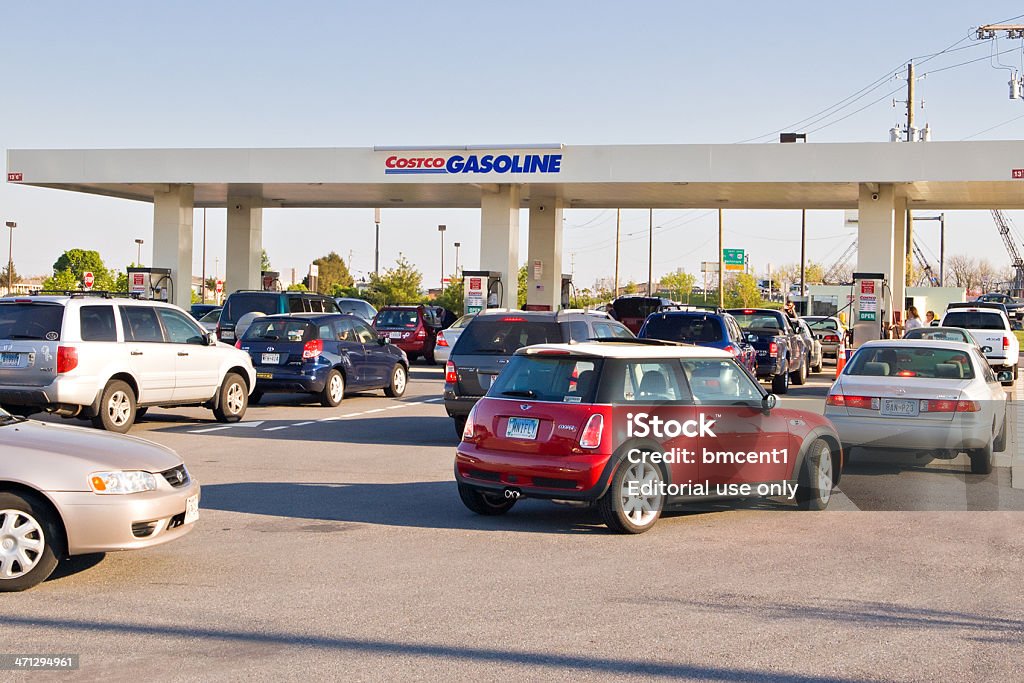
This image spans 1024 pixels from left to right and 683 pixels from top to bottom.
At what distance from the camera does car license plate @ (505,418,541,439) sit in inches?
383

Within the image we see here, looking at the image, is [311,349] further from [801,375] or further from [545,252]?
[545,252]

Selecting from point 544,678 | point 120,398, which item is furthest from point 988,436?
point 120,398

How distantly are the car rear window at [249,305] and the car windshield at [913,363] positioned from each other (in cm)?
1609

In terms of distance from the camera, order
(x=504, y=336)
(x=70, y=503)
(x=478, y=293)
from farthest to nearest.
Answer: (x=478, y=293) → (x=504, y=336) → (x=70, y=503)

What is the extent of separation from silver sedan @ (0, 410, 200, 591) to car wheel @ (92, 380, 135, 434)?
7.98m

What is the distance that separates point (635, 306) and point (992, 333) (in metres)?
13.3

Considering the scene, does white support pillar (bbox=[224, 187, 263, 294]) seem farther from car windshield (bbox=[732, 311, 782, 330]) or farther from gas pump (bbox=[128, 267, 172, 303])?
car windshield (bbox=[732, 311, 782, 330])

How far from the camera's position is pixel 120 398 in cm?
1631

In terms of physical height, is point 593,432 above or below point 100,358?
below

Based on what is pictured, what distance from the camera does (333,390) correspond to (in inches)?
846

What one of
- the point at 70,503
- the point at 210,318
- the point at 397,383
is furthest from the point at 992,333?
the point at 70,503

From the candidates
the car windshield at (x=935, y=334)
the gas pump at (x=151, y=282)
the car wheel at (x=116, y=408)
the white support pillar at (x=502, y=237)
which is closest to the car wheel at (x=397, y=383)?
the car wheel at (x=116, y=408)

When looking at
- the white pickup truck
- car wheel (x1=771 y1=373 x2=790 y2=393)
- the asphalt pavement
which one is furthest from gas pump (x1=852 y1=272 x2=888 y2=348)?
the asphalt pavement

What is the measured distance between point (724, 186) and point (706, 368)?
A: 25.7m
